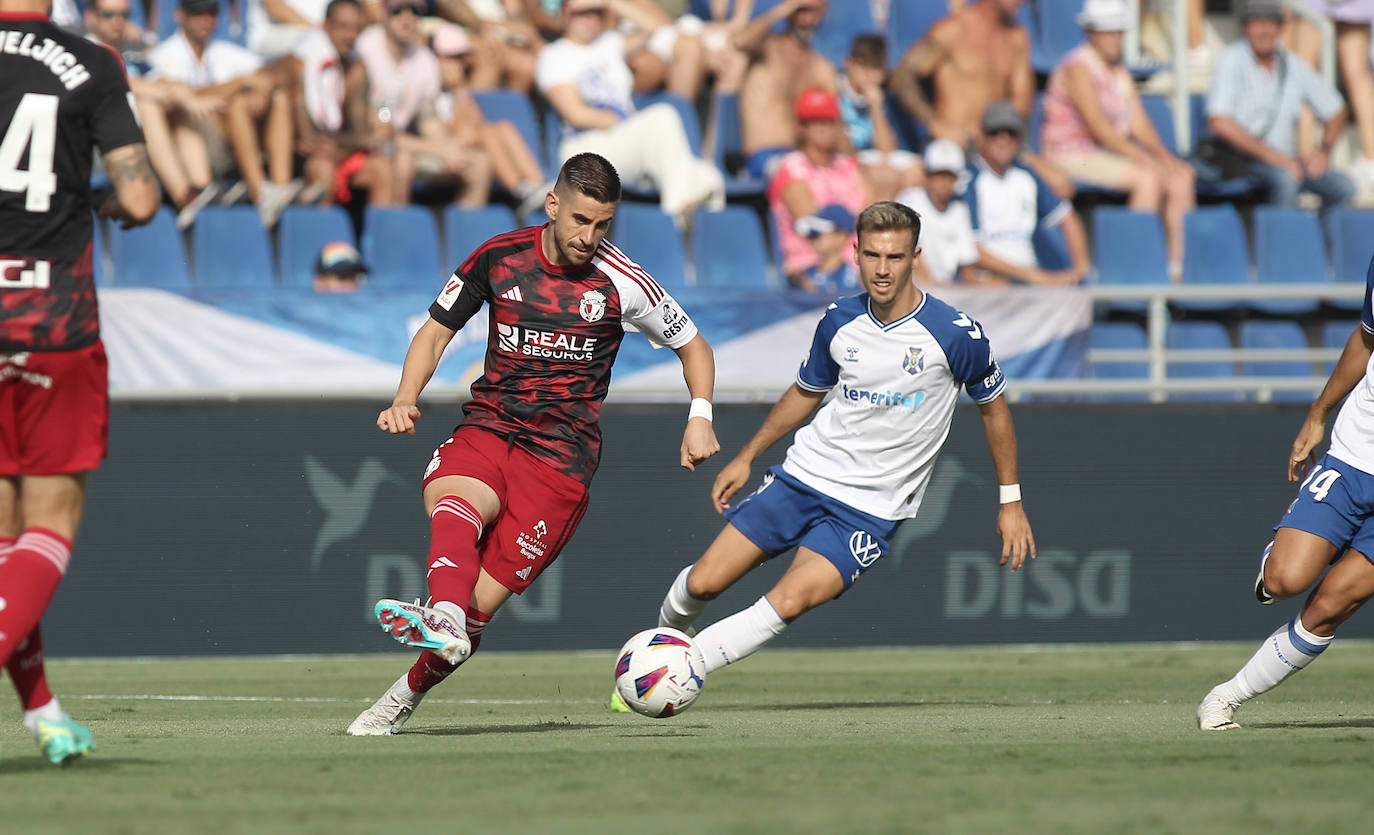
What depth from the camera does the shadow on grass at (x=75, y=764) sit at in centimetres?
524

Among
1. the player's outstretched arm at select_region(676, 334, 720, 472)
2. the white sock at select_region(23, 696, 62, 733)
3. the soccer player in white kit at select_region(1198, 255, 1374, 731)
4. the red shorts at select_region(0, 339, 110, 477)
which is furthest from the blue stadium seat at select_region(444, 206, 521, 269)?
the white sock at select_region(23, 696, 62, 733)

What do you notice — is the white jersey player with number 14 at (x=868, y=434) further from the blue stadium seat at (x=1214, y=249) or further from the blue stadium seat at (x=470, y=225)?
the blue stadium seat at (x=1214, y=249)

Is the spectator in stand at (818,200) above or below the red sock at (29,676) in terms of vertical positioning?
below

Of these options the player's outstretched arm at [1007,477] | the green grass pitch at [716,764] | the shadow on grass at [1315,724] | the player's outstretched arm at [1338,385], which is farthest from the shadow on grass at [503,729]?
the player's outstretched arm at [1338,385]

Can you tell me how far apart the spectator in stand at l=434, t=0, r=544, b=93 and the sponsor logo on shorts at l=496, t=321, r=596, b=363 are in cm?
863

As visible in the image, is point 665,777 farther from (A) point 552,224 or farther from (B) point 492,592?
(A) point 552,224

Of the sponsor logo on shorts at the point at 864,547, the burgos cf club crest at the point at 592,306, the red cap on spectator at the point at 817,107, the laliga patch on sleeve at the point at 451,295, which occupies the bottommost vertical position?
the sponsor logo on shorts at the point at 864,547

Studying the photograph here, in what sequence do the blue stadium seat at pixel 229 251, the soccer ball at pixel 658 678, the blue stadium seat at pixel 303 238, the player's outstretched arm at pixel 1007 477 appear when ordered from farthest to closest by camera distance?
the blue stadium seat at pixel 303 238, the blue stadium seat at pixel 229 251, the player's outstretched arm at pixel 1007 477, the soccer ball at pixel 658 678

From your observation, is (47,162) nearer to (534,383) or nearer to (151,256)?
(534,383)

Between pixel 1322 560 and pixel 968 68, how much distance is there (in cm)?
971

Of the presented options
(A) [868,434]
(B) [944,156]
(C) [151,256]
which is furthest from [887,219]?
(B) [944,156]

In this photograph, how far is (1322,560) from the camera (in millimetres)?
6902

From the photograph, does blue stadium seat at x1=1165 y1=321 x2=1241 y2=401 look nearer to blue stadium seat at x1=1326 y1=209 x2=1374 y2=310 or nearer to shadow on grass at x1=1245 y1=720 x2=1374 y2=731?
blue stadium seat at x1=1326 y1=209 x2=1374 y2=310

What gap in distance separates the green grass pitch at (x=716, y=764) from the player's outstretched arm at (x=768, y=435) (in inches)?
37.8
